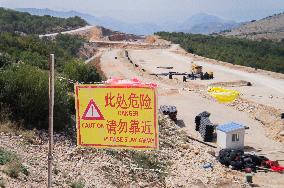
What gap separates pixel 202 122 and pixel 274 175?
6056 mm

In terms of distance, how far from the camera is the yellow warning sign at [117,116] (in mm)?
6426

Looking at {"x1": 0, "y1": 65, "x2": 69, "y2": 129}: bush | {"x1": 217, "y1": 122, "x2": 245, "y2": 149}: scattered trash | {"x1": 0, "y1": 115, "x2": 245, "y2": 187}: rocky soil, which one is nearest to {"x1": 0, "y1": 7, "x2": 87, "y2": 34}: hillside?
{"x1": 217, "y1": 122, "x2": 245, "y2": 149}: scattered trash

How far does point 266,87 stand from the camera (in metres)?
40.8

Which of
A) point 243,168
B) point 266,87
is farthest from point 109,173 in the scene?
point 266,87

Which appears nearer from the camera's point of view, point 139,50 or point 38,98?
point 38,98

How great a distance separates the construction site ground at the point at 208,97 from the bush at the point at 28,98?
7750 millimetres

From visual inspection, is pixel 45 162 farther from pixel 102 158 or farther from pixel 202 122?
pixel 202 122

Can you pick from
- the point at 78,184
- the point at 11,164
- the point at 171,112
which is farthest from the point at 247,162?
the point at 11,164

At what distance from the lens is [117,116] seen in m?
6.57

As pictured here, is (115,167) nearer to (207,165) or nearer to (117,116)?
(207,165)

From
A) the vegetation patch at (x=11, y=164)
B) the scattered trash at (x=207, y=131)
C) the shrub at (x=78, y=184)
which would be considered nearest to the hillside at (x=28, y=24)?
the scattered trash at (x=207, y=131)

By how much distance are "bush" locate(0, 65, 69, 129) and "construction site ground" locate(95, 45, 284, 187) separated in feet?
25.4

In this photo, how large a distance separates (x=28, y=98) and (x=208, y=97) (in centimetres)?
2143

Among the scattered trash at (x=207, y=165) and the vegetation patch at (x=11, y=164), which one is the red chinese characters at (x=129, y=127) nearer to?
the vegetation patch at (x=11, y=164)
